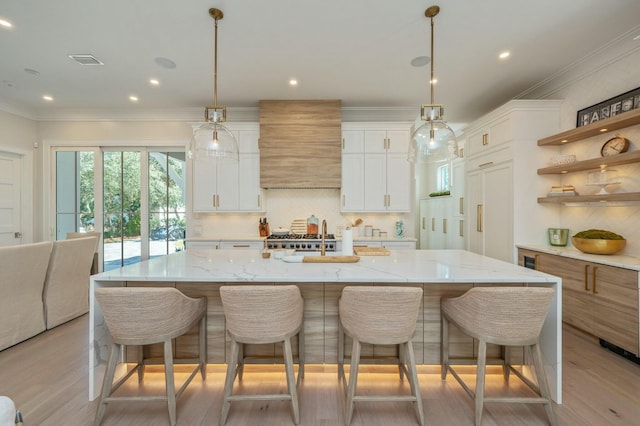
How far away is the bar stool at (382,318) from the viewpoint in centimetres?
152

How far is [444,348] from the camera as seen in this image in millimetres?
1993

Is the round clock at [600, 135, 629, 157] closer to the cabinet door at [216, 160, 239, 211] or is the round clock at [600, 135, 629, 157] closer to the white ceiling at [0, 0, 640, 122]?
the white ceiling at [0, 0, 640, 122]

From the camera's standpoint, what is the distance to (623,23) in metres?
2.46

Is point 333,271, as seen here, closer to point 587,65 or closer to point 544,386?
point 544,386

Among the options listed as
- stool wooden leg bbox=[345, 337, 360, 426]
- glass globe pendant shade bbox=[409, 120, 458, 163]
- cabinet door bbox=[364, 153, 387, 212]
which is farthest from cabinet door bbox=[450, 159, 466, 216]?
stool wooden leg bbox=[345, 337, 360, 426]

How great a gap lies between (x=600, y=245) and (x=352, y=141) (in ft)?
9.91

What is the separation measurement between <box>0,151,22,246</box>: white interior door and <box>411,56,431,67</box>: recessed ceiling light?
608 centimetres

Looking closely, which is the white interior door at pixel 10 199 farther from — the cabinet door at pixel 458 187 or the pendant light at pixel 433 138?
the cabinet door at pixel 458 187

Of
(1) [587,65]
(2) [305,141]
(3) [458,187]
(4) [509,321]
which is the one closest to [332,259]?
(4) [509,321]

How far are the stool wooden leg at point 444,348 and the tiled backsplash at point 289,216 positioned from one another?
97.7 inches

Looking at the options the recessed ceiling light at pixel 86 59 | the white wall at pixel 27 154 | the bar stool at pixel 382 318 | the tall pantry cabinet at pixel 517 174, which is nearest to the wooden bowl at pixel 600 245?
the tall pantry cabinet at pixel 517 174

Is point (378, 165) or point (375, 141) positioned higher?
point (375, 141)

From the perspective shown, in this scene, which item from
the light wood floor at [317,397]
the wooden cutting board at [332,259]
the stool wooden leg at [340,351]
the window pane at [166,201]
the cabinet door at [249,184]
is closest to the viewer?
the light wood floor at [317,397]

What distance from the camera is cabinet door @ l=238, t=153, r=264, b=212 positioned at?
420 centimetres
